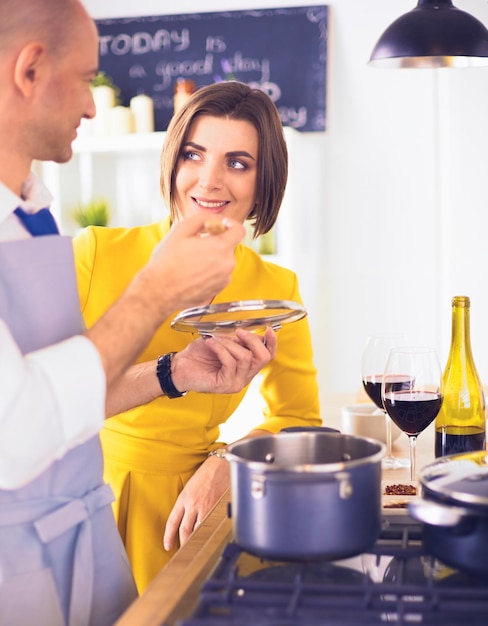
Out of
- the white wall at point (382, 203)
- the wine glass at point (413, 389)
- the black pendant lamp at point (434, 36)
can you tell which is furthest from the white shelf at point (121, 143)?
the wine glass at point (413, 389)

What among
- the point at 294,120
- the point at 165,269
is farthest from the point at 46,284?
the point at 294,120

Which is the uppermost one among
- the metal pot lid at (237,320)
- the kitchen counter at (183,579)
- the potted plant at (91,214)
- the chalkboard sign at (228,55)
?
the chalkboard sign at (228,55)

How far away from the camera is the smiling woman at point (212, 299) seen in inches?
69.5

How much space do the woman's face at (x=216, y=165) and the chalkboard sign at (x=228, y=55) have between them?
219cm

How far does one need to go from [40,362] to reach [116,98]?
3519 millimetres

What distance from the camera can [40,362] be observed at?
93cm

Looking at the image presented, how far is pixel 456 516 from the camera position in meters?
0.90

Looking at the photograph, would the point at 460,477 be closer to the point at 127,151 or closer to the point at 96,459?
the point at 96,459

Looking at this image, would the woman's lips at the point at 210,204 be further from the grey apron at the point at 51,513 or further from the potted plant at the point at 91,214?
the potted plant at the point at 91,214

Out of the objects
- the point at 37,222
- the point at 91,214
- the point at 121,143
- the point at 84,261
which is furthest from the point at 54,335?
the point at 91,214

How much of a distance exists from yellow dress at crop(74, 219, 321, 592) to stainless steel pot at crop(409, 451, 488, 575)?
89 cm

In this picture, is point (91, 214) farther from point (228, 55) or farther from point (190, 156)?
point (190, 156)

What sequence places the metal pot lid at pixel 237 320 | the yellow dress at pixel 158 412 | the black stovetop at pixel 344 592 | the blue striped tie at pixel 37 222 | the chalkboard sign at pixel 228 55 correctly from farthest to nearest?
the chalkboard sign at pixel 228 55 < the yellow dress at pixel 158 412 < the metal pot lid at pixel 237 320 < the blue striped tie at pixel 37 222 < the black stovetop at pixel 344 592

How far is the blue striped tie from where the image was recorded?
1157mm
